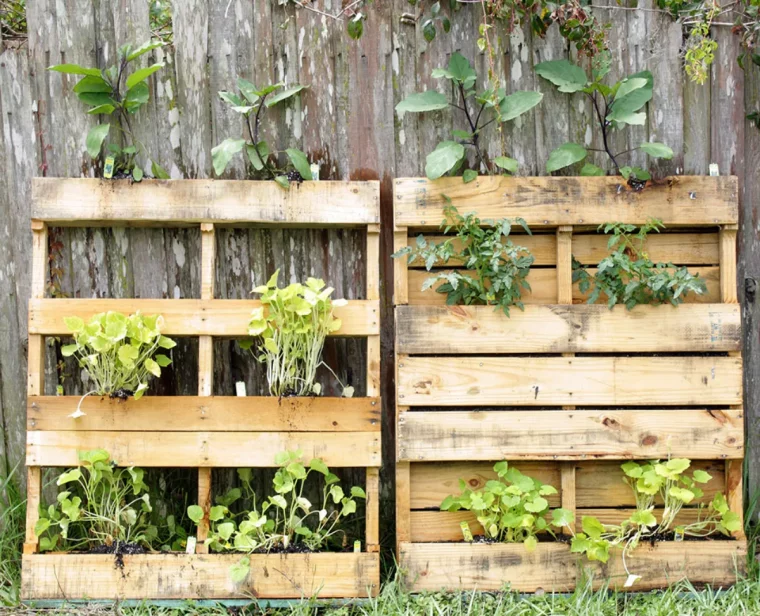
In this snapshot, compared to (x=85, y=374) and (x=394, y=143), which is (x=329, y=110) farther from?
(x=85, y=374)

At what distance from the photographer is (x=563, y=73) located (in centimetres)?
276

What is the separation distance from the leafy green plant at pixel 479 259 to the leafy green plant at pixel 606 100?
37cm

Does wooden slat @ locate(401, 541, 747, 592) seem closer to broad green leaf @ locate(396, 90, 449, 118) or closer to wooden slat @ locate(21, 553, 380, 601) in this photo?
wooden slat @ locate(21, 553, 380, 601)

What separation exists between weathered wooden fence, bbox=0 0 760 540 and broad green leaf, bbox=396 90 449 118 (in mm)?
103

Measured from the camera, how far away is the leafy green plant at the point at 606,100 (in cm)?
272

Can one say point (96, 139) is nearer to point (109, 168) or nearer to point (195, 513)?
point (109, 168)

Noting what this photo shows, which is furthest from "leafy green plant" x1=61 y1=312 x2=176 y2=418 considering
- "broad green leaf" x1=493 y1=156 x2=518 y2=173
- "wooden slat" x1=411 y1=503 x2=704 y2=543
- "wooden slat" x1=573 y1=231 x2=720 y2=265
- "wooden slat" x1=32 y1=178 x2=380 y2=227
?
"wooden slat" x1=573 y1=231 x2=720 y2=265

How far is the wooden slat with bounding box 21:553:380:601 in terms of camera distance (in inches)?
101

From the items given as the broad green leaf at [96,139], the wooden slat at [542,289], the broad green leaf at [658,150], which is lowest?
the wooden slat at [542,289]

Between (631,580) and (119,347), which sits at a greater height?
(119,347)

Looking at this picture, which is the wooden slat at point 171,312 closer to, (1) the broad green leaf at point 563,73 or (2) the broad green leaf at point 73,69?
(2) the broad green leaf at point 73,69

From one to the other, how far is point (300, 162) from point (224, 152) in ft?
0.98

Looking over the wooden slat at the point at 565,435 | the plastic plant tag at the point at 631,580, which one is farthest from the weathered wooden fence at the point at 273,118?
the plastic plant tag at the point at 631,580

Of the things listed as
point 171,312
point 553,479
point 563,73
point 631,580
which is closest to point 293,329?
point 171,312
